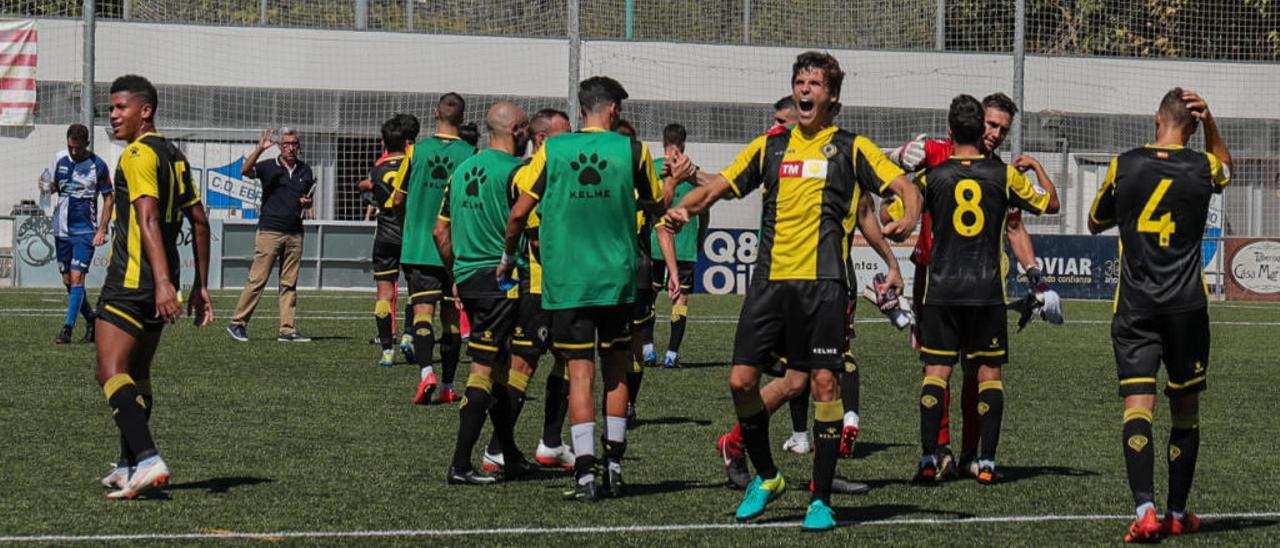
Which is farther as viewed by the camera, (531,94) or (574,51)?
(531,94)

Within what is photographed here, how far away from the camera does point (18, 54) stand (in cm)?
2980

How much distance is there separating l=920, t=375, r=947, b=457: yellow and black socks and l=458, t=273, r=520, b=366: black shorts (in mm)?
2136

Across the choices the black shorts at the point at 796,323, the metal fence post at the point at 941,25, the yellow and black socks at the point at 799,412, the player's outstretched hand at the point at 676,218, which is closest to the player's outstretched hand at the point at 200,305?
the player's outstretched hand at the point at 676,218

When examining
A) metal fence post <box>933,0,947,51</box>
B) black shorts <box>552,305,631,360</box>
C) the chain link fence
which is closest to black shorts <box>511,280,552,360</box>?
black shorts <box>552,305,631,360</box>

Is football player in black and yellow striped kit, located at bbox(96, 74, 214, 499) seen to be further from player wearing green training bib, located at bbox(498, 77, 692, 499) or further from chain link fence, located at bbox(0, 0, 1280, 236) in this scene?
chain link fence, located at bbox(0, 0, 1280, 236)

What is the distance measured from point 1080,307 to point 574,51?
8150 millimetres

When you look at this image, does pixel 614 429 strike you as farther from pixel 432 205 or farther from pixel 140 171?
pixel 432 205

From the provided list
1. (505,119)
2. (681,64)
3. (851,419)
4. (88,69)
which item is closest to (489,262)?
(505,119)

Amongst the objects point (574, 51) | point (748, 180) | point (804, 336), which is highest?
point (574, 51)

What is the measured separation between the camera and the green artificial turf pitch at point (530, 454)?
7.27 metres

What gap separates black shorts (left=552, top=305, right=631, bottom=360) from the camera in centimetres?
809

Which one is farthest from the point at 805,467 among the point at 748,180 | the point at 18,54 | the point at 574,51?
the point at 18,54

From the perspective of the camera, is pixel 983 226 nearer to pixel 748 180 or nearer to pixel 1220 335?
pixel 748 180

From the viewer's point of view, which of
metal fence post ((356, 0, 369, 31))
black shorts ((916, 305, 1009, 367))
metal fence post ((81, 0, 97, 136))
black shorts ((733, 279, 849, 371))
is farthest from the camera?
metal fence post ((356, 0, 369, 31))
